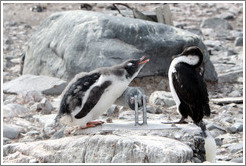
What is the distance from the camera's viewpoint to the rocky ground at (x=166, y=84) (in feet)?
21.1

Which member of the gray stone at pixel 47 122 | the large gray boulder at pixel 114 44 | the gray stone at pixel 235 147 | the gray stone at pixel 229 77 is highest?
the large gray boulder at pixel 114 44

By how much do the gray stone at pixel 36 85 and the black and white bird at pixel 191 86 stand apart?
11.3 ft

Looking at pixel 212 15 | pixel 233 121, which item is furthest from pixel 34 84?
pixel 212 15

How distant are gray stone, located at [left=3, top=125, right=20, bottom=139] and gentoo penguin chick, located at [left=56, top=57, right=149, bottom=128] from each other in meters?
1.46

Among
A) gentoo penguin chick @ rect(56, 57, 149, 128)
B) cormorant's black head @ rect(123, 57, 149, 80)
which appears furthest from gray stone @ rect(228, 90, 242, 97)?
gentoo penguin chick @ rect(56, 57, 149, 128)

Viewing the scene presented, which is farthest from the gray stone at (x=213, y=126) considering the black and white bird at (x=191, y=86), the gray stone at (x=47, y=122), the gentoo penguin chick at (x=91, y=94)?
the gray stone at (x=47, y=122)

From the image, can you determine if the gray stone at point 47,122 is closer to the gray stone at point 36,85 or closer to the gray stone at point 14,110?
the gray stone at point 14,110

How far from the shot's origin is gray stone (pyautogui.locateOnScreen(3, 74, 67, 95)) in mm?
8312

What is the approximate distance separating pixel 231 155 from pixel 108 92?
5.90 feet

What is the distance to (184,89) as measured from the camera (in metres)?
5.15

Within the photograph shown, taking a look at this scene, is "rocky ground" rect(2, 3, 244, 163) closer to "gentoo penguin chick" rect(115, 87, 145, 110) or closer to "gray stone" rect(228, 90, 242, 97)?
"gray stone" rect(228, 90, 242, 97)

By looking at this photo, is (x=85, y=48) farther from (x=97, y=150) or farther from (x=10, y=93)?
(x=97, y=150)

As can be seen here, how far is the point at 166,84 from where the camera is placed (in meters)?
8.44

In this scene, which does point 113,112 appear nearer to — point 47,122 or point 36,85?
point 47,122
